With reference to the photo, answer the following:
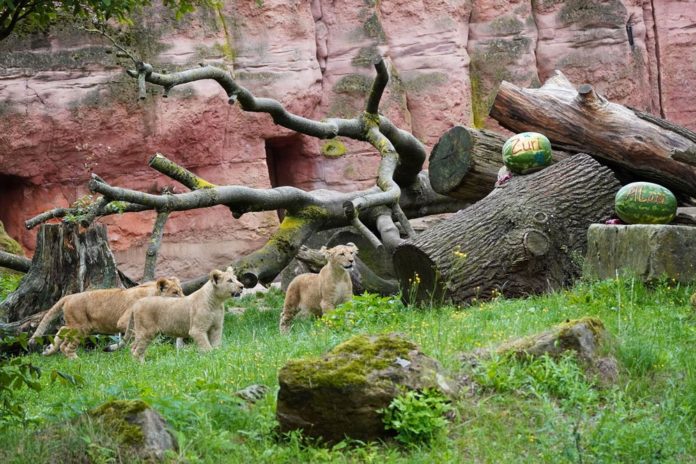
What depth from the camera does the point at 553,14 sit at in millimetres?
22672

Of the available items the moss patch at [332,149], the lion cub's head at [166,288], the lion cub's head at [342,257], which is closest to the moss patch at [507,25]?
the moss patch at [332,149]

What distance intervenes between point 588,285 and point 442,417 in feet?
13.2

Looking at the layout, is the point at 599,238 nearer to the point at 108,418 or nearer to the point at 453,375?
the point at 453,375

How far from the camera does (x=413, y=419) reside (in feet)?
16.6

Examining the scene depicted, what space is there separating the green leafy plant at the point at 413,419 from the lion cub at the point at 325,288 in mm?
6595

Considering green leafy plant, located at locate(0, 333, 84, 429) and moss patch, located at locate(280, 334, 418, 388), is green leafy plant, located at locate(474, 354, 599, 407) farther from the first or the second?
green leafy plant, located at locate(0, 333, 84, 429)

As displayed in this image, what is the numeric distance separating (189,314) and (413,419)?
18.9ft

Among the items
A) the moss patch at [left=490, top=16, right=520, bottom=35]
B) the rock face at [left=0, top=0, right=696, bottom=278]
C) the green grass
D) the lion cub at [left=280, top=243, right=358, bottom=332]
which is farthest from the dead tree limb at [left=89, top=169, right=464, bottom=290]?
the moss patch at [left=490, top=16, right=520, bottom=35]

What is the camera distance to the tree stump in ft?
39.4

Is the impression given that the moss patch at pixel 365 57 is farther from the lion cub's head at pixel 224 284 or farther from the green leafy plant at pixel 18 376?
the green leafy plant at pixel 18 376

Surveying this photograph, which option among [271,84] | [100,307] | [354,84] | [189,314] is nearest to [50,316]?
[100,307]

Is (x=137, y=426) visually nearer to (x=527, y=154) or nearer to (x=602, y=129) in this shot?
(x=527, y=154)

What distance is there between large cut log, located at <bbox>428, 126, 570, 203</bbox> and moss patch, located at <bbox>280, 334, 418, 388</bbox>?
7119 mm

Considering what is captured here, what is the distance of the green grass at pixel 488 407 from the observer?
4891mm
